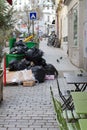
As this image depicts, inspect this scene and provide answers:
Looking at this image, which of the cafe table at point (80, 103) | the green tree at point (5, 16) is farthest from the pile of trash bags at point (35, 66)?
the cafe table at point (80, 103)

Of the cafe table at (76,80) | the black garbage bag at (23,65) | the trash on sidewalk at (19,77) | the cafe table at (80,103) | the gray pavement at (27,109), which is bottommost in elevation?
the gray pavement at (27,109)

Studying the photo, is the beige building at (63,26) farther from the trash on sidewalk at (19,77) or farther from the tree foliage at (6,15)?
the trash on sidewalk at (19,77)

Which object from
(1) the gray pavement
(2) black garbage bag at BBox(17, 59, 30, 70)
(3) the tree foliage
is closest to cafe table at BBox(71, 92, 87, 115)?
(1) the gray pavement

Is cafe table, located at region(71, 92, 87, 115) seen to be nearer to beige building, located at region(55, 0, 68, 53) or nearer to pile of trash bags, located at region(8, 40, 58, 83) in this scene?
pile of trash bags, located at region(8, 40, 58, 83)

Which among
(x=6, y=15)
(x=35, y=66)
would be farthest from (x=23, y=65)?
(x=6, y=15)

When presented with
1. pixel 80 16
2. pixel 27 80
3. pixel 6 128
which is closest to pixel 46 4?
pixel 80 16

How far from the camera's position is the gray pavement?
7.25m

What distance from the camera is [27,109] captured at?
28.5 ft

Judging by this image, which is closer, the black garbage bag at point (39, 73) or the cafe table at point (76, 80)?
the cafe table at point (76, 80)

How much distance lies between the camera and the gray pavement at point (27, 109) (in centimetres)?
725

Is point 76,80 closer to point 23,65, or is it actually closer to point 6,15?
point 6,15

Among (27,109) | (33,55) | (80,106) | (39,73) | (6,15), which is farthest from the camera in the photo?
(33,55)

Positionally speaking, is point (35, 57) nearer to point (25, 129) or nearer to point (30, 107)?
point (30, 107)

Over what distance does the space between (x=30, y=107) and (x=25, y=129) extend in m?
2.01
